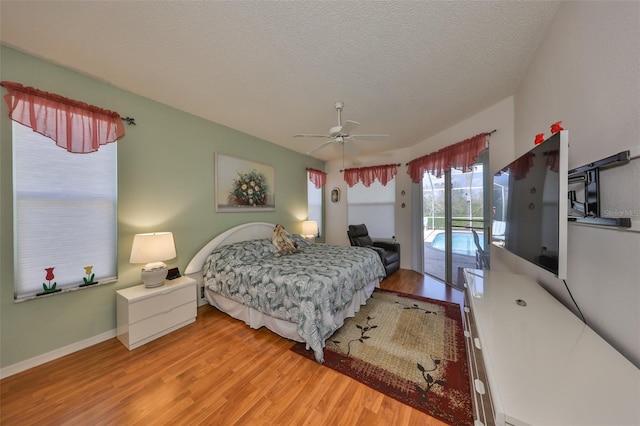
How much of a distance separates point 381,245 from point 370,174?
1.58 m

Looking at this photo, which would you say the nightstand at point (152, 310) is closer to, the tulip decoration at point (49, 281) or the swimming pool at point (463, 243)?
the tulip decoration at point (49, 281)

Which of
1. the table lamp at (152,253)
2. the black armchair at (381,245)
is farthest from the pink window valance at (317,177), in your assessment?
the table lamp at (152,253)

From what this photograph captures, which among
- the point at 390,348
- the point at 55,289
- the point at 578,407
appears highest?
the point at 578,407

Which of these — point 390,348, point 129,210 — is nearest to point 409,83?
point 390,348

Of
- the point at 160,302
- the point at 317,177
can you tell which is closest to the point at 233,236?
the point at 160,302

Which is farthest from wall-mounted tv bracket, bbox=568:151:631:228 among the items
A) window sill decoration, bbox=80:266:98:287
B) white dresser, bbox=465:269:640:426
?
window sill decoration, bbox=80:266:98:287

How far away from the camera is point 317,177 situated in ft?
16.6

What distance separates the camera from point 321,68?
6.46ft

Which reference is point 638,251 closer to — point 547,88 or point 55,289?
point 547,88

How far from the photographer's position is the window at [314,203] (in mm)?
4969

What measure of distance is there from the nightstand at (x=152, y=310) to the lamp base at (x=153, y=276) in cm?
5

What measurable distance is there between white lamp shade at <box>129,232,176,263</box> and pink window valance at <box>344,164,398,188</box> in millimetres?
3728

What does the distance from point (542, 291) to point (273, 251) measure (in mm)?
2854

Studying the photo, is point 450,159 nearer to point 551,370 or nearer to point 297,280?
point 297,280
